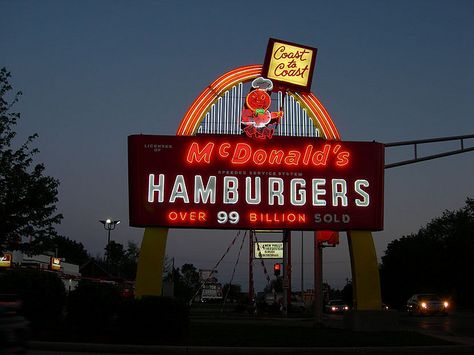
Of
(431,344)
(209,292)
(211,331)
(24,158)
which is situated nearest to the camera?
(431,344)

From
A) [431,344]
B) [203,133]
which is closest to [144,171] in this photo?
[203,133]

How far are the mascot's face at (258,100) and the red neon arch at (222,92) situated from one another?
0.63 m

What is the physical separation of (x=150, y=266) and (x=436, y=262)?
57.1 meters

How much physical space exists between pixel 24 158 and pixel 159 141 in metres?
4.97

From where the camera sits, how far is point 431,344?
15.6m

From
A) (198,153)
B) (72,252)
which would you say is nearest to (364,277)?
(198,153)

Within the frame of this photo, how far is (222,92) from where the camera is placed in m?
21.0

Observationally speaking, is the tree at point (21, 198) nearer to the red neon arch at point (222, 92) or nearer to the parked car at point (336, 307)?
the red neon arch at point (222, 92)

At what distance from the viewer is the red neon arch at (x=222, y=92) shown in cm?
2073

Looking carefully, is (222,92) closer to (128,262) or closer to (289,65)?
(289,65)

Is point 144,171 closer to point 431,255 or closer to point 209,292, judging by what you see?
point 209,292

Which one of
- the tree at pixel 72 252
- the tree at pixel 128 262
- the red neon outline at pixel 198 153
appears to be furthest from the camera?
the tree at pixel 72 252

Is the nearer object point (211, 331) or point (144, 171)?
point (211, 331)

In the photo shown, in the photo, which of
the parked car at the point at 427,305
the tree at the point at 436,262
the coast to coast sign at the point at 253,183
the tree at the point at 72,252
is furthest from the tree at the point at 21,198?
Answer: the tree at the point at 72,252
